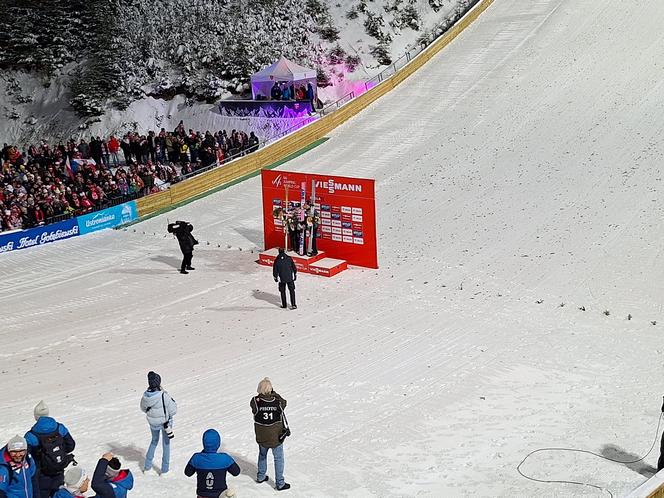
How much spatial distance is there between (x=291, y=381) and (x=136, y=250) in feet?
32.0

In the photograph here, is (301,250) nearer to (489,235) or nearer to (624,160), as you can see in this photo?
(489,235)

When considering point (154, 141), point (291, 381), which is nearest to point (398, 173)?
point (154, 141)

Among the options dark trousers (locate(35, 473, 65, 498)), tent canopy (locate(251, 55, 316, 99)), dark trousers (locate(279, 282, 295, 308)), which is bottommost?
dark trousers (locate(279, 282, 295, 308))

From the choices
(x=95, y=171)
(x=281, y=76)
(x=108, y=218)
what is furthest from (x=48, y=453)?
(x=281, y=76)

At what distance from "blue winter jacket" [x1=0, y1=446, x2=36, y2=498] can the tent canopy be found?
26498 millimetres

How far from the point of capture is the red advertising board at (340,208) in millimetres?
19328

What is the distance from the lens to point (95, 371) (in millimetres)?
14359

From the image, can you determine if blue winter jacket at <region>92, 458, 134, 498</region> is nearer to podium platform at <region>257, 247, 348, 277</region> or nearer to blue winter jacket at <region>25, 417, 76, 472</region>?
blue winter jacket at <region>25, 417, 76, 472</region>

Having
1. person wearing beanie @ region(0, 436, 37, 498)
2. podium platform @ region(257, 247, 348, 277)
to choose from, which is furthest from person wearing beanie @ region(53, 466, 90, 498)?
podium platform @ region(257, 247, 348, 277)

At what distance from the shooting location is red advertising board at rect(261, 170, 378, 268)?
19.3 metres

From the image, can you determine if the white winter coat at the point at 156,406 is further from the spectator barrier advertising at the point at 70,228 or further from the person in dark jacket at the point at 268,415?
the spectator barrier advertising at the point at 70,228

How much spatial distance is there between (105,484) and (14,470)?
0.78m

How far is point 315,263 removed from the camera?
19.5m

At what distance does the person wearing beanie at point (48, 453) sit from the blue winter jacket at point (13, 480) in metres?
0.60
